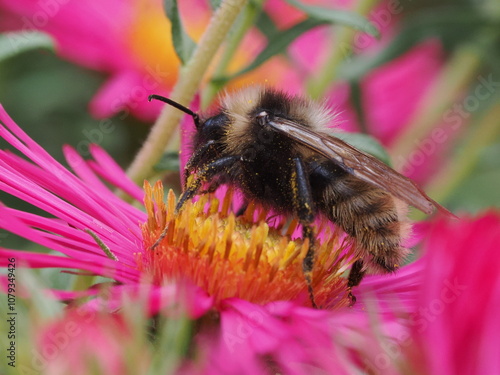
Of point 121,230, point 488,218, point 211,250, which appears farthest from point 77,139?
point 488,218

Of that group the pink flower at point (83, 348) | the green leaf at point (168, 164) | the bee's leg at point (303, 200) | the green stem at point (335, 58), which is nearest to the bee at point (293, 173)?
the bee's leg at point (303, 200)

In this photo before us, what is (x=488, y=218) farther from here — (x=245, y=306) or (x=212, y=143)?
(x=212, y=143)

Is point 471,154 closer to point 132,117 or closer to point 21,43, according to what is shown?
point 132,117

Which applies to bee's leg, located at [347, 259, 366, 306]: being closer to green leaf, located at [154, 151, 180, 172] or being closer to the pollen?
the pollen

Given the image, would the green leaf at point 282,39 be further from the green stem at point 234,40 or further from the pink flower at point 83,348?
Answer: the pink flower at point 83,348

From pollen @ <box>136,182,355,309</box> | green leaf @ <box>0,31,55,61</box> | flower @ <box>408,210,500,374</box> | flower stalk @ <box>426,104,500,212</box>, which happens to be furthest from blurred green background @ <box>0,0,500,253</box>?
flower @ <box>408,210,500,374</box>

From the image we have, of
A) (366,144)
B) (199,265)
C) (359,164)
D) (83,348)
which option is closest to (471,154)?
(366,144)
